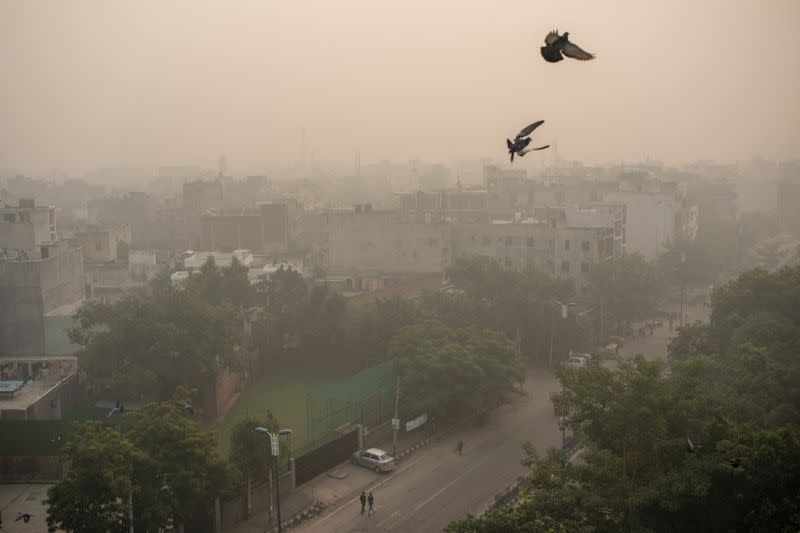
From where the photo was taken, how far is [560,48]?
447 cm

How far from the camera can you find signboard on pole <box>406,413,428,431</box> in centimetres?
1764

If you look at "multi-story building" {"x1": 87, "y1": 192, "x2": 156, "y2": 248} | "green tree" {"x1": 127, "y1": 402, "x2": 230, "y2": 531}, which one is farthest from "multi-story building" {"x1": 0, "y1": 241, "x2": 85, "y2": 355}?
"multi-story building" {"x1": 87, "y1": 192, "x2": 156, "y2": 248}

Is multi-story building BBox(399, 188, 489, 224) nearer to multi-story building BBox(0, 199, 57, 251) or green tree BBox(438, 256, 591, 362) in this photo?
green tree BBox(438, 256, 591, 362)

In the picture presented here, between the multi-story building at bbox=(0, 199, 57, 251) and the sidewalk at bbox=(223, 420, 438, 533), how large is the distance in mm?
17708

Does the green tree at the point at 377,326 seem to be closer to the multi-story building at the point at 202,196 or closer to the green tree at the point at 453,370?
the green tree at the point at 453,370

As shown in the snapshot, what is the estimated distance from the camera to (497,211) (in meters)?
41.9

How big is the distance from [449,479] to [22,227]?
802 inches

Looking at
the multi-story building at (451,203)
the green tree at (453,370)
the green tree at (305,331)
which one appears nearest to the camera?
the green tree at (453,370)

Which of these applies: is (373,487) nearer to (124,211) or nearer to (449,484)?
(449,484)

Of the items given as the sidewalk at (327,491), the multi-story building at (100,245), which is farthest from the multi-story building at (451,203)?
the sidewalk at (327,491)

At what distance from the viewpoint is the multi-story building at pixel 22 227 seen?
2800cm

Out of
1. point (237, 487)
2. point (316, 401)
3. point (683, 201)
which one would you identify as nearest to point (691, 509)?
point (237, 487)

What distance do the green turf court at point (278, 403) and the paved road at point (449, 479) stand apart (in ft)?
8.48

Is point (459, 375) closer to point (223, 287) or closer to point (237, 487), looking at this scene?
point (237, 487)
